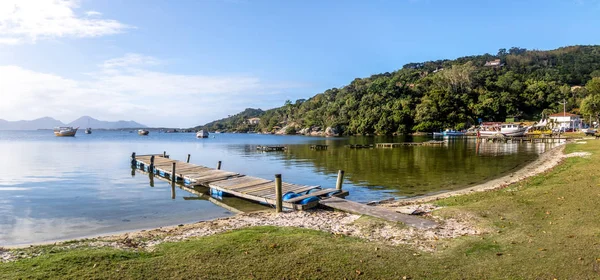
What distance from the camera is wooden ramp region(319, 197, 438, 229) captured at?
1077cm

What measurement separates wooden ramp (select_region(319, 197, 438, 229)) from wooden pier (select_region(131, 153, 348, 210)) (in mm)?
894

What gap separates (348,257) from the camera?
25.2ft

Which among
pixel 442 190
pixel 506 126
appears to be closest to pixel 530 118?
pixel 506 126

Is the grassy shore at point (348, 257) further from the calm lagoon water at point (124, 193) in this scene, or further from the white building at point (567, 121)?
the white building at point (567, 121)

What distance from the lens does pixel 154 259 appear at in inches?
307

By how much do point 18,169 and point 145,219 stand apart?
27.3 meters

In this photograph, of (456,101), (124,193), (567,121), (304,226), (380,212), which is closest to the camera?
(304,226)

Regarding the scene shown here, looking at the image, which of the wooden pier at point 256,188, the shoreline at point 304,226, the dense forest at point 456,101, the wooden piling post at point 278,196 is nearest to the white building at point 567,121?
the dense forest at point 456,101

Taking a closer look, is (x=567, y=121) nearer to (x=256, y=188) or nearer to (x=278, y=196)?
(x=256, y=188)

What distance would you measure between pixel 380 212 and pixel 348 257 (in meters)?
4.97

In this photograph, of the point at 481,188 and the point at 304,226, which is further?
the point at 481,188

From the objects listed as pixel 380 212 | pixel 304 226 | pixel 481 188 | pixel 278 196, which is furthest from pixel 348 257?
pixel 481 188

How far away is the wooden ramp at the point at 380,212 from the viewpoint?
10.8 metres

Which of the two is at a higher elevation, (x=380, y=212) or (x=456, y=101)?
(x=456, y=101)
